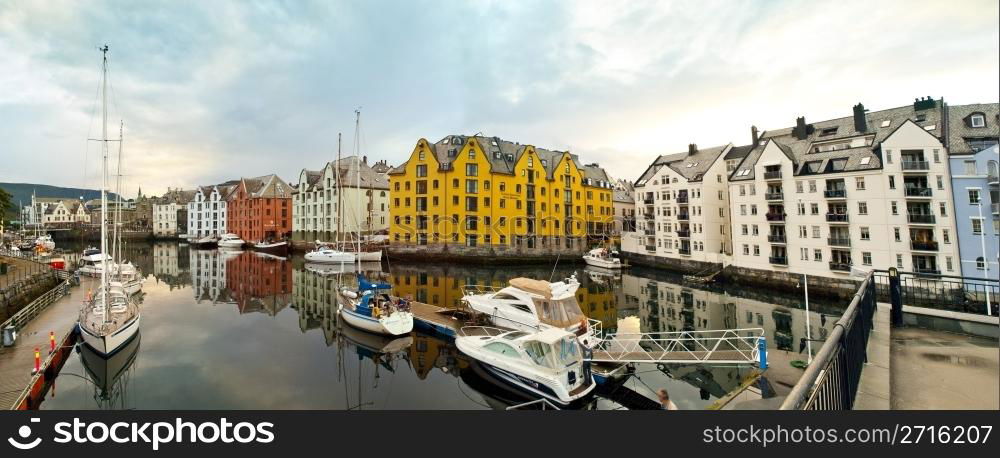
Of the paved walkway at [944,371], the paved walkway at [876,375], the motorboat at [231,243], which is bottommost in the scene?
the paved walkway at [944,371]

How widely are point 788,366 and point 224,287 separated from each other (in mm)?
45767

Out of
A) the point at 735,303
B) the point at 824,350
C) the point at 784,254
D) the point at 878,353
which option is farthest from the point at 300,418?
the point at 784,254

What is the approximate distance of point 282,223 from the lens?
9556 centimetres

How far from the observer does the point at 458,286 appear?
132 ft

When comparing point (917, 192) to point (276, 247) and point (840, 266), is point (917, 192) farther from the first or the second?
point (276, 247)

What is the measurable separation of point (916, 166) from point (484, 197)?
148 feet

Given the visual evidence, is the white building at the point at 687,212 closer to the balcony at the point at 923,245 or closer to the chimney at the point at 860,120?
the chimney at the point at 860,120

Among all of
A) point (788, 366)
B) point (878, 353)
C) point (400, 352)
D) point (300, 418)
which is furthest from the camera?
point (400, 352)

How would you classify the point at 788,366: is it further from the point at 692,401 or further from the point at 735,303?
the point at 735,303

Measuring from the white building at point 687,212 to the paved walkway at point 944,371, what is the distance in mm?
40796

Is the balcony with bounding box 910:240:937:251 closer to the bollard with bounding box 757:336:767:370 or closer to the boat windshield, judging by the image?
the bollard with bounding box 757:336:767:370

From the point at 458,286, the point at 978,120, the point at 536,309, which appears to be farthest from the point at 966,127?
the point at 458,286

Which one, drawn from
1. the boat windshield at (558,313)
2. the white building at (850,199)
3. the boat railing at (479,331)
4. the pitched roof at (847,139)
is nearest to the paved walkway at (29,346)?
the boat railing at (479,331)

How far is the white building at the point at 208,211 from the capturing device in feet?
359
